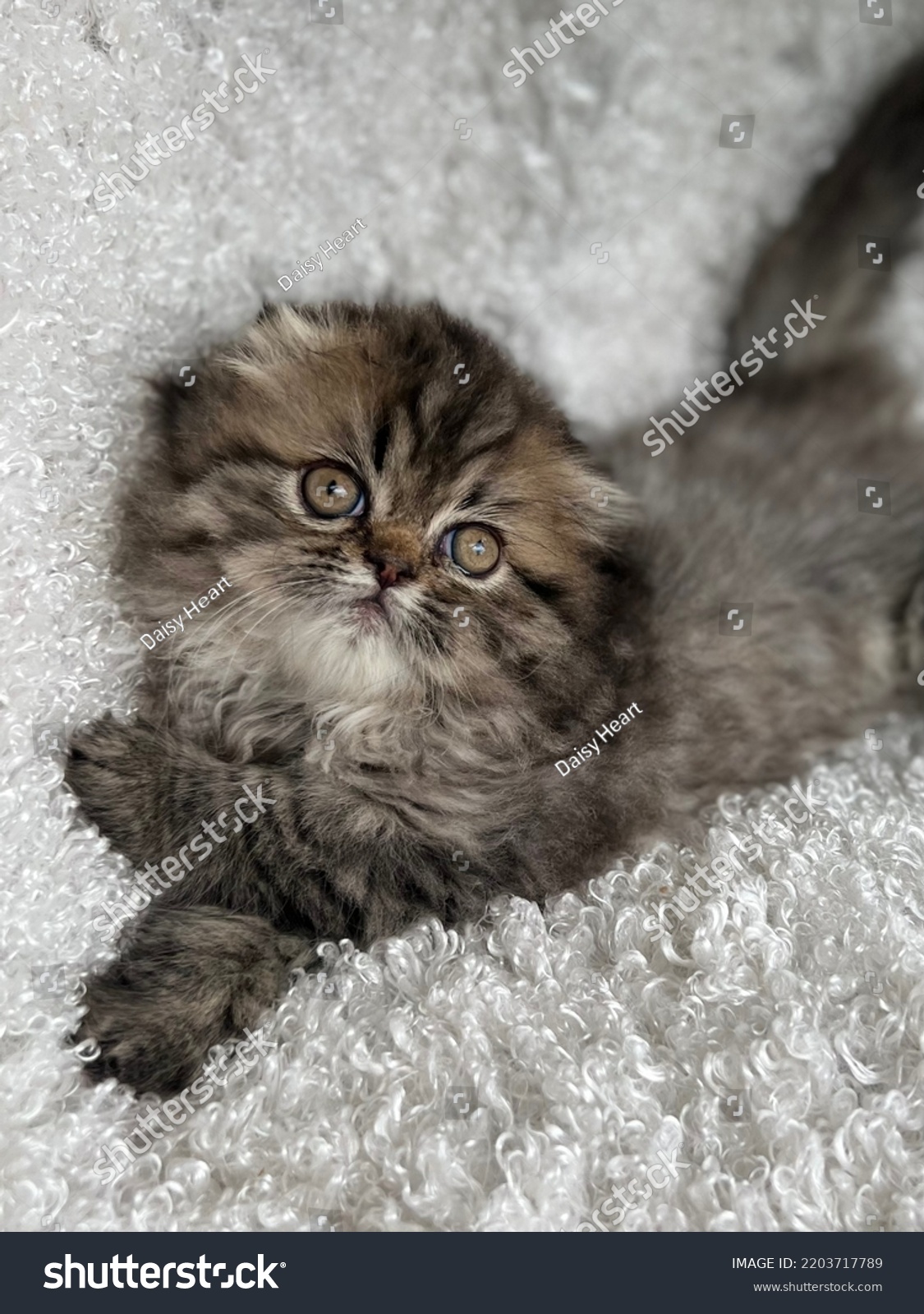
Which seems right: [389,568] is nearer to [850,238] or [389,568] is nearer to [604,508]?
[604,508]

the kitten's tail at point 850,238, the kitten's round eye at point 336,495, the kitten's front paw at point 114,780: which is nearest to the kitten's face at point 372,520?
the kitten's round eye at point 336,495

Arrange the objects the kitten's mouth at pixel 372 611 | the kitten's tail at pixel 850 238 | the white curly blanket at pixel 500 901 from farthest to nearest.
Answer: the kitten's tail at pixel 850 238
the kitten's mouth at pixel 372 611
the white curly blanket at pixel 500 901

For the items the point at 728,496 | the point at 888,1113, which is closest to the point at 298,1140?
the point at 888,1113

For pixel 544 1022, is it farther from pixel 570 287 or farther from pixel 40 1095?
pixel 570 287

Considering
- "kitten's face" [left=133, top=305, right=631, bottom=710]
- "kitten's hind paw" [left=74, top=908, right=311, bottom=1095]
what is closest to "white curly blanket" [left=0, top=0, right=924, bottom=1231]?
"kitten's hind paw" [left=74, top=908, right=311, bottom=1095]

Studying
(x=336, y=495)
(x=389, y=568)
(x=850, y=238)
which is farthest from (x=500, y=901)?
(x=850, y=238)

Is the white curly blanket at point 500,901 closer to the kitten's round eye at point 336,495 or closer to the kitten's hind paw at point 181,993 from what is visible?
the kitten's hind paw at point 181,993
